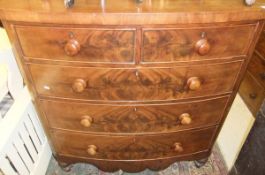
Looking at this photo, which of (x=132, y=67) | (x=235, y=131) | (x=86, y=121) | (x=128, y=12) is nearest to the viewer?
(x=128, y=12)

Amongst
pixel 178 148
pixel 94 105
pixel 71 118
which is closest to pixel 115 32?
pixel 94 105

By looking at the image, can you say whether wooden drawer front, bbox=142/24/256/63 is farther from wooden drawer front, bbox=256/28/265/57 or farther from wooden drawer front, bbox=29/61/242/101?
wooden drawer front, bbox=256/28/265/57

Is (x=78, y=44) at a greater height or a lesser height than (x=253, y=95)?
lesser

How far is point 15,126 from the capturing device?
1042 mm

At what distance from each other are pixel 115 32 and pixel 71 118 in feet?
1.57

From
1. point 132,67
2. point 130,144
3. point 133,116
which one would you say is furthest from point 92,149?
point 132,67

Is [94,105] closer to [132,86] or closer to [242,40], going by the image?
[132,86]

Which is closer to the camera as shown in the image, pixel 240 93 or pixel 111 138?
pixel 111 138

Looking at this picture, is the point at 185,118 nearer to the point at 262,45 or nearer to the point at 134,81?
the point at 134,81

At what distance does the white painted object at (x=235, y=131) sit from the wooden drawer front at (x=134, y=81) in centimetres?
44

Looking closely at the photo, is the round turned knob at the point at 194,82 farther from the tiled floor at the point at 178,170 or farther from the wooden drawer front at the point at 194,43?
the tiled floor at the point at 178,170

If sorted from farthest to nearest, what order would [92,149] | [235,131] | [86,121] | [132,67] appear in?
1. [235,131]
2. [92,149]
3. [86,121]
4. [132,67]

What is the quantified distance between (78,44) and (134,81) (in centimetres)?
25

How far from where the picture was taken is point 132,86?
2.92ft
